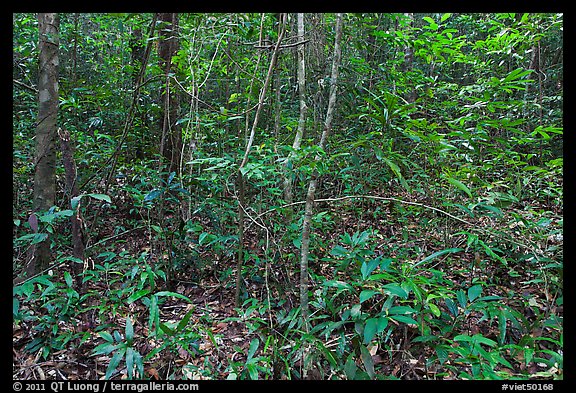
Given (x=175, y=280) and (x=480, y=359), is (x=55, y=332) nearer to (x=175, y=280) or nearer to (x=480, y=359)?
(x=175, y=280)

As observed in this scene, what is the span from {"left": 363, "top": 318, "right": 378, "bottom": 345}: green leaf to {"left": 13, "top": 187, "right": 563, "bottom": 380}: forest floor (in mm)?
479

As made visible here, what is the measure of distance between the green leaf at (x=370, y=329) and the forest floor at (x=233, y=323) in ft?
1.57

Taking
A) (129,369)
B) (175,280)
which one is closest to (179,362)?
(129,369)

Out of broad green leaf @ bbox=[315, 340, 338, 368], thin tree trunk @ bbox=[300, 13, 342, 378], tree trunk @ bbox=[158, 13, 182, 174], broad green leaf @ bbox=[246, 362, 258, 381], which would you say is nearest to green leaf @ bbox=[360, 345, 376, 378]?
broad green leaf @ bbox=[315, 340, 338, 368]

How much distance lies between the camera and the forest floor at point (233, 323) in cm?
212

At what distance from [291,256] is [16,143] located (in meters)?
3.51

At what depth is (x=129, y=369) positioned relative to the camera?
1772 mm

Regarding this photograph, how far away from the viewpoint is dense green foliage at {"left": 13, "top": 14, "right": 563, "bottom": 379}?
2045 mm

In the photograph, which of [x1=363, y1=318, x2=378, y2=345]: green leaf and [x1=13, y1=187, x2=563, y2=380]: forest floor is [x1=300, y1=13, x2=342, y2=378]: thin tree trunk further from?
[x1=363, y1=318, x2=378, y2=345]: green leaf

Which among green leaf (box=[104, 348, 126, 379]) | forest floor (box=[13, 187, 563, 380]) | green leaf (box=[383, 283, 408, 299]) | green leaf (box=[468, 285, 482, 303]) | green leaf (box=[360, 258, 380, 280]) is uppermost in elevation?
green leaf (box=[360, 258, 380, 280])

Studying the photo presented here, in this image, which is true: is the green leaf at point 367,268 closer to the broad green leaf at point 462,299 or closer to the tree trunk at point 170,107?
the broad green leaf at point 462,299

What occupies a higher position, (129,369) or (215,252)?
(129,369)

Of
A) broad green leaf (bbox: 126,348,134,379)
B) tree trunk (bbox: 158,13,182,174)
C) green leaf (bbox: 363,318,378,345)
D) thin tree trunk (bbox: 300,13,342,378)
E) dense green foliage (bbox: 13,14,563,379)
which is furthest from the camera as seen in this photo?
tree trunk (bbox: 158,13,182,174)

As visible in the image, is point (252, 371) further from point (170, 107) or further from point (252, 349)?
point (170, 107)
